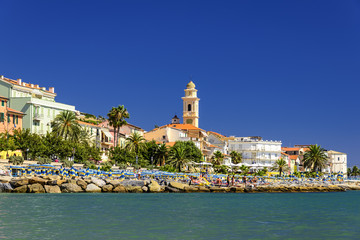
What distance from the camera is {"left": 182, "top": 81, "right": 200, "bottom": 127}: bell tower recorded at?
5738 inches

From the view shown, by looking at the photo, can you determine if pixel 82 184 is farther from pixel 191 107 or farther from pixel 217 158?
pixel 191 107

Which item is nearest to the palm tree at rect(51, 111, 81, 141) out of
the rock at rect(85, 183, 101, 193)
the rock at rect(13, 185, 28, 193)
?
the rock at rect(85, 183, 101, 193)

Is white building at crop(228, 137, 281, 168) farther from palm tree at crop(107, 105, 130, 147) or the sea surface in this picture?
the sea surface

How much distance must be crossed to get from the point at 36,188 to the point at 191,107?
324ft

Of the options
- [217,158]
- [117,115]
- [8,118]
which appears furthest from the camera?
[217,158]

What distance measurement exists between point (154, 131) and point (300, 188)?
48.4m

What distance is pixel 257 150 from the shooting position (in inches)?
5955

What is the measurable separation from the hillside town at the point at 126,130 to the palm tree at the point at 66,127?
151 inches

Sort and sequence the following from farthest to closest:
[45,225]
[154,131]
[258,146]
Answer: [258,146], [154,131], [45,225]

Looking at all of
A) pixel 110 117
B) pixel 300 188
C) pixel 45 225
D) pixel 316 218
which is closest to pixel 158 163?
pixel 110 117

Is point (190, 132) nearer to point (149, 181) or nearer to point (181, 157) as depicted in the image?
point (181, 157)

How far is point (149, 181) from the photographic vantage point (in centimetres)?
6234

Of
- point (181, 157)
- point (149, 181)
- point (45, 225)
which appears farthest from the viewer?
point (181, 157)

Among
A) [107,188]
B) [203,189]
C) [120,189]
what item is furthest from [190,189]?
[107,188]
